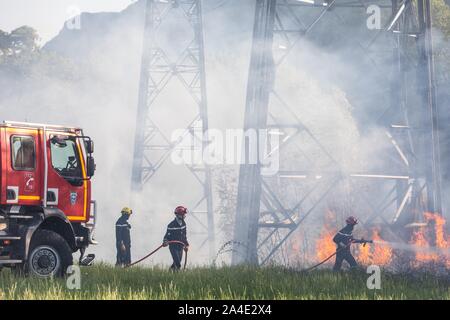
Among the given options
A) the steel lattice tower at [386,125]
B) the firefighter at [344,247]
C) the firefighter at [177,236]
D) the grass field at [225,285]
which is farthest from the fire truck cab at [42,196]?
Answer: the firefighter at [344,247]

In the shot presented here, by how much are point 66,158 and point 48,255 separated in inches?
70.1

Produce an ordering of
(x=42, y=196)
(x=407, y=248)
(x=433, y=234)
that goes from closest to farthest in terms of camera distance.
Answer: (x=42, y=196), (x=407, y=248), (x=433, y=234)

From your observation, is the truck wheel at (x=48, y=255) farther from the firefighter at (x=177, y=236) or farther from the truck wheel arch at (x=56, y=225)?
the firefighter at (x=177, y=236)

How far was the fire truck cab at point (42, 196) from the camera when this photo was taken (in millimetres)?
14562

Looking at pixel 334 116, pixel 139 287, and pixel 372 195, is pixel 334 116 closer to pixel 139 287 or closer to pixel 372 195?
pixel 372 195

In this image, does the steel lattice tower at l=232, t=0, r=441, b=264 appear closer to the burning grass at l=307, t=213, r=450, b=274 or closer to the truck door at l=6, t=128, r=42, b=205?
the burning grass at l=307, t=213, r=450, b=274

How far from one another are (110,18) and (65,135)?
63.5 metres

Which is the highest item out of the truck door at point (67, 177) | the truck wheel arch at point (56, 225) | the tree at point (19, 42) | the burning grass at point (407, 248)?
the tree at point (19, 42)

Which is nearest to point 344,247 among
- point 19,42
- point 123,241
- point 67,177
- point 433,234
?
point 433,234

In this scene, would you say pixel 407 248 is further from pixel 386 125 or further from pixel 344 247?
pixel 386 125

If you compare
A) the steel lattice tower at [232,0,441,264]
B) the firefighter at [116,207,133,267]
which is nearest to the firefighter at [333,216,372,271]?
the steel lattice tower at [232,0,441,264]

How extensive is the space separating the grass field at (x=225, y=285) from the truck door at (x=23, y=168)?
132cm

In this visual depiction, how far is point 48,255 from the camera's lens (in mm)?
15117

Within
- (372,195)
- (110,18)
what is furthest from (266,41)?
(110,18)
